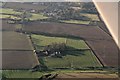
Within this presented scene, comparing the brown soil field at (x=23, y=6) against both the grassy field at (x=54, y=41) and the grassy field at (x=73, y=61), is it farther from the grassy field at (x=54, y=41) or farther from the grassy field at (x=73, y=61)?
the grassy field at (x=73, y=61)

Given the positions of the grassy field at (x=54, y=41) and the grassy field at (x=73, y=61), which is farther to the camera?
the grassy field at (x=54, y=41)

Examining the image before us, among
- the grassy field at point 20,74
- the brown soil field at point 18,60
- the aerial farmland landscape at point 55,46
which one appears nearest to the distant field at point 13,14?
the aerial farmland landscape at point 55,46

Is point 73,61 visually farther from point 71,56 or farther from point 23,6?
point 23,6

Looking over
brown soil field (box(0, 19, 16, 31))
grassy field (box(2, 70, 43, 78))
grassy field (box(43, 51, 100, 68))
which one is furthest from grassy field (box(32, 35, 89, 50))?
grassy field (box(2, 70, 43, 78))

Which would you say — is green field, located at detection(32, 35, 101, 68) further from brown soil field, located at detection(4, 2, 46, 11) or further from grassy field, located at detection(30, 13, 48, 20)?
brown soil field, located at detection(4, 2, 46, 11)

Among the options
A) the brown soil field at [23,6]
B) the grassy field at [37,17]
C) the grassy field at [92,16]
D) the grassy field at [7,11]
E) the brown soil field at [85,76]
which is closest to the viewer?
the brown soil field at [85,76]

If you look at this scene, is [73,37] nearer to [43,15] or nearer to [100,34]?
[100,34]
